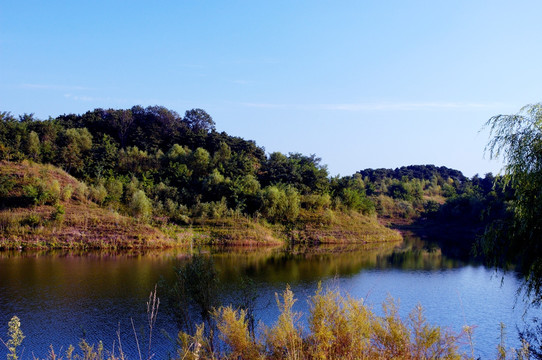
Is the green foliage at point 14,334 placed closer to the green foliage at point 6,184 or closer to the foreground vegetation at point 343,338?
the foreground vegetation at point 343,338

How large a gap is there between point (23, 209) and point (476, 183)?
98.2 metres

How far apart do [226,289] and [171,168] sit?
127 ft

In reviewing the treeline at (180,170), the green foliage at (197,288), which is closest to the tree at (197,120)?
the treeline at (180,170)

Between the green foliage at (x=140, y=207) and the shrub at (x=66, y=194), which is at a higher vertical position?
the shrub at (x=66, y=194)

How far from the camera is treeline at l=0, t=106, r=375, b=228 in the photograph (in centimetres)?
4966

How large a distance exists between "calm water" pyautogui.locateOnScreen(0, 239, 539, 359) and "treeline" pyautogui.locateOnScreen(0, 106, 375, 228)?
479 inches

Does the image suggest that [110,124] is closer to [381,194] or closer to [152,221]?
[152,221]

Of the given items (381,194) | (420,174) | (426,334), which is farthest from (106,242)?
(420,174)

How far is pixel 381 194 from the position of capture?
297 feet

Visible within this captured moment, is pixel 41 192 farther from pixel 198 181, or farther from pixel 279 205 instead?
pixel 279 205

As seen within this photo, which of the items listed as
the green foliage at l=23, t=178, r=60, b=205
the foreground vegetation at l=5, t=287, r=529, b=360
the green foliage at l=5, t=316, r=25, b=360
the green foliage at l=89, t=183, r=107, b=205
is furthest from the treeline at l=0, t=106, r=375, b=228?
the green foliage at l=5, t=316, r=25, b=360

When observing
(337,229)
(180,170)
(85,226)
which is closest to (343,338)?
(85,226)

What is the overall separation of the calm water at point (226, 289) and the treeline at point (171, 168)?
1216cm

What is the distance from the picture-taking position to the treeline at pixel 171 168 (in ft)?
163
